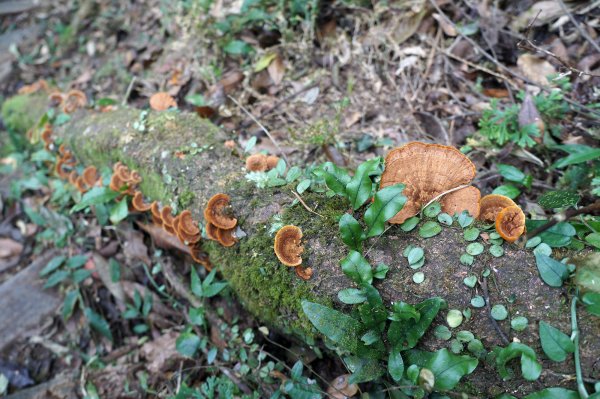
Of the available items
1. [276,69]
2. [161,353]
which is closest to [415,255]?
[161,353]

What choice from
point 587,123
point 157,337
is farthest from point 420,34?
point 157,337

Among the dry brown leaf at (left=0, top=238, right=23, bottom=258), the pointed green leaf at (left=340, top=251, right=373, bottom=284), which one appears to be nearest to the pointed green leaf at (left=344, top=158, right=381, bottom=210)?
the pointed green leaf at (left=340, top=251, right=373, bottom=284)

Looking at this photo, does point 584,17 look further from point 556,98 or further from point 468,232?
point 468,232

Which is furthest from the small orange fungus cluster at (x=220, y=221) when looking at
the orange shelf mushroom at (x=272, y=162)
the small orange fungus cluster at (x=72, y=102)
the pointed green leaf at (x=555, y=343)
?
the small orange fungus cluster at (x=72, y=102)

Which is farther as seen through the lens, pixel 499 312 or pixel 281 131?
pixel 281 131

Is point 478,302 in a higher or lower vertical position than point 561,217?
lower

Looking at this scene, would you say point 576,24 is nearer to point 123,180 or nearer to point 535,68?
point 535,68
